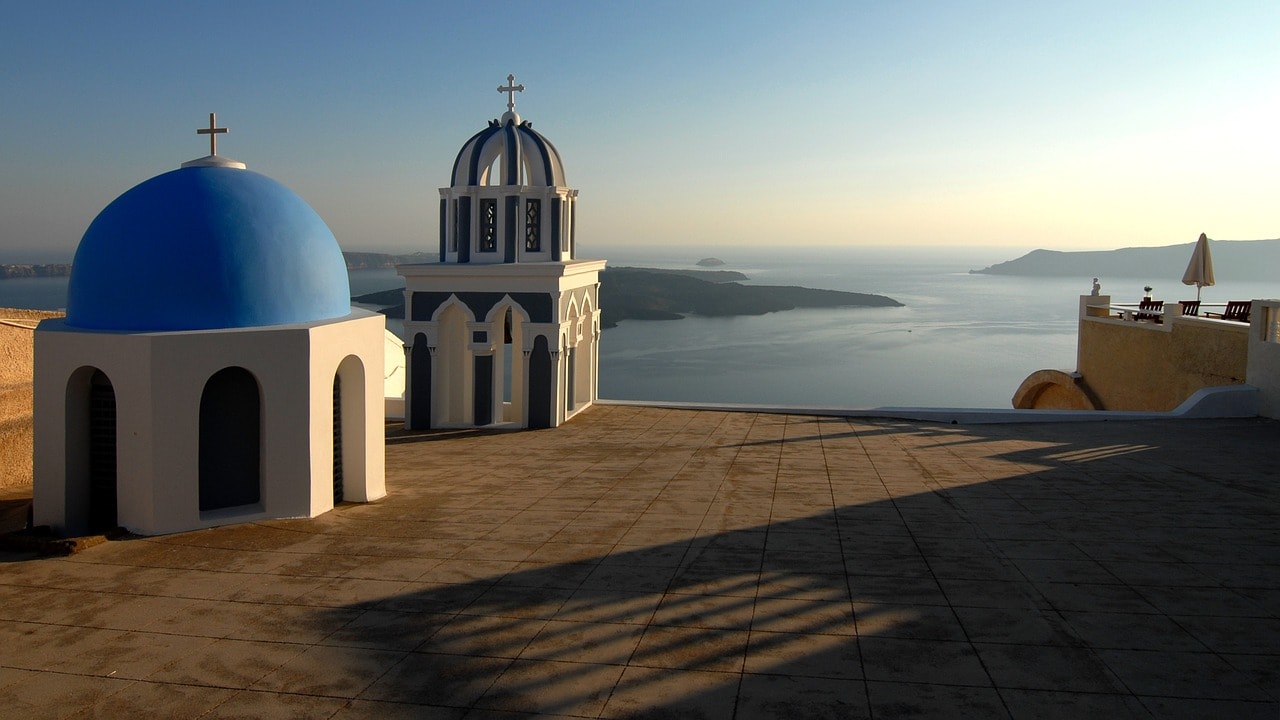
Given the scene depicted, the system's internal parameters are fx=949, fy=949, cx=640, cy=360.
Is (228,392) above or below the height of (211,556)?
above

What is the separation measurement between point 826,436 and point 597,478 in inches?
157

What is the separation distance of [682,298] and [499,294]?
62896 mm

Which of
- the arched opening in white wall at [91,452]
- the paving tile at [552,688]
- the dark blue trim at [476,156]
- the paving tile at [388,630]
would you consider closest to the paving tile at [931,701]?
the paving tile at [552,688]

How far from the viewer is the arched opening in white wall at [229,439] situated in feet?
25.7

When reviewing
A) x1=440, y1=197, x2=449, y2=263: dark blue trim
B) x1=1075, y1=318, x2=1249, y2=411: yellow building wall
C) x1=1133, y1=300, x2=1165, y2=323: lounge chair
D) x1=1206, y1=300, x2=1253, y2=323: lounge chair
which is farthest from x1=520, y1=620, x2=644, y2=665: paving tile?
x1=1133, y1=300, x2=1165, y2=323: lounge chair

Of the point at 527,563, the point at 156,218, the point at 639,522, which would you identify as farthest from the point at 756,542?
the point at 156,218

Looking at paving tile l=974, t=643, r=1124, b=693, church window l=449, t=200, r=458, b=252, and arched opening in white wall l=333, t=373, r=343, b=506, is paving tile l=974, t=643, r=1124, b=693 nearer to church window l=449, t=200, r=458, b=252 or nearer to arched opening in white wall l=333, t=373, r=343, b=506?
arched opening in white wall l=333, t=373, r=343, b=506

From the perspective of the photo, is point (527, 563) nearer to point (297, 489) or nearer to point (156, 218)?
point (297, 489)

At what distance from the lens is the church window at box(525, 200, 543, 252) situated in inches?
593

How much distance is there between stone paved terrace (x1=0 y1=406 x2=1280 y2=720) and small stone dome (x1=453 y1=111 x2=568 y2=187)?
641 centimetres

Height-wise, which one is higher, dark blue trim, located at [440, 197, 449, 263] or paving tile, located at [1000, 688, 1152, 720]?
dark blue trim, located at [440, 197, 449, 263]

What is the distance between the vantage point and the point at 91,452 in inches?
309

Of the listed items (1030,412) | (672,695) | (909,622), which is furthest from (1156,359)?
(672,695)

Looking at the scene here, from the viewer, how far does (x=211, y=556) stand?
277 inches
